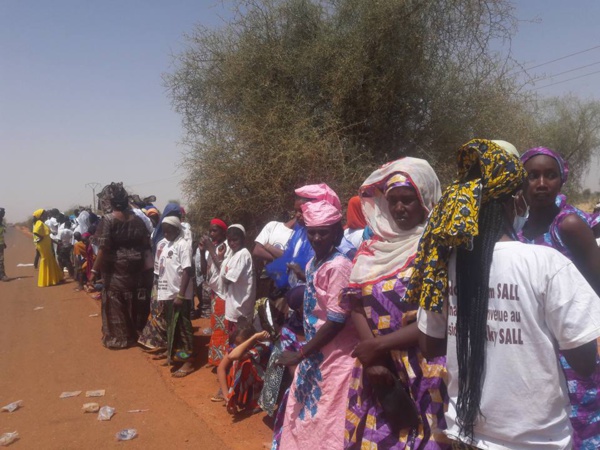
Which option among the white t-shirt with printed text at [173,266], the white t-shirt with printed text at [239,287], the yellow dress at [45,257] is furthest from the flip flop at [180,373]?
the yellow dress at [45,257]

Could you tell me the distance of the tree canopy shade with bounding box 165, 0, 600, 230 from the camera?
736 centimetres

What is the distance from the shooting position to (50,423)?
5.05 meters

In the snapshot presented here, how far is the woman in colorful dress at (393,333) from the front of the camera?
2.40 meters

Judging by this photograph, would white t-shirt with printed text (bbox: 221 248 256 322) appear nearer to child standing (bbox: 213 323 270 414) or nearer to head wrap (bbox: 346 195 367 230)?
child standing (bbox: 213 323 270 414)

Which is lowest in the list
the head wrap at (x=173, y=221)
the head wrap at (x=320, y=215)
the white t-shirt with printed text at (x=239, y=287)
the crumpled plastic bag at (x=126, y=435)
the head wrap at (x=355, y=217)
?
the crumpled plastic bag at (x=126, y=435)

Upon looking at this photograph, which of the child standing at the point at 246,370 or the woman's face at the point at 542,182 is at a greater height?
the woman's face at the point at 542,182

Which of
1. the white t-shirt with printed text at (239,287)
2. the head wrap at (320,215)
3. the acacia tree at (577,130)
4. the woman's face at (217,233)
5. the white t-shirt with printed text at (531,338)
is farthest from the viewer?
the acacia tree at (577,130)

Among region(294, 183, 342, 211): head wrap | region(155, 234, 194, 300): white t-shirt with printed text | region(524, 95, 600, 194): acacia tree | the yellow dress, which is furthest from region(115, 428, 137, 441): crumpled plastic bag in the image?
region(524, 95, 600, 194): acacia tree

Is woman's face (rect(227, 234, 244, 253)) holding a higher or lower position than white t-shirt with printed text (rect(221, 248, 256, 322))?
higher

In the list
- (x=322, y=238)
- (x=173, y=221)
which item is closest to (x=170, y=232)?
(x=173, y=221)

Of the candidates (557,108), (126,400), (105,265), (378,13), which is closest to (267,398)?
(126,400)

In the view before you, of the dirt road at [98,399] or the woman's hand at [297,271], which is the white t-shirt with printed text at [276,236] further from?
the dirt road at [98,399]

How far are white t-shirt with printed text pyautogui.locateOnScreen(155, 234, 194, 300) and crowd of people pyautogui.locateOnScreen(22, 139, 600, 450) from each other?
5.65 feet

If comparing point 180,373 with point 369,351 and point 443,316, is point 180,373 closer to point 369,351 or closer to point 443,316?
point 369,351
